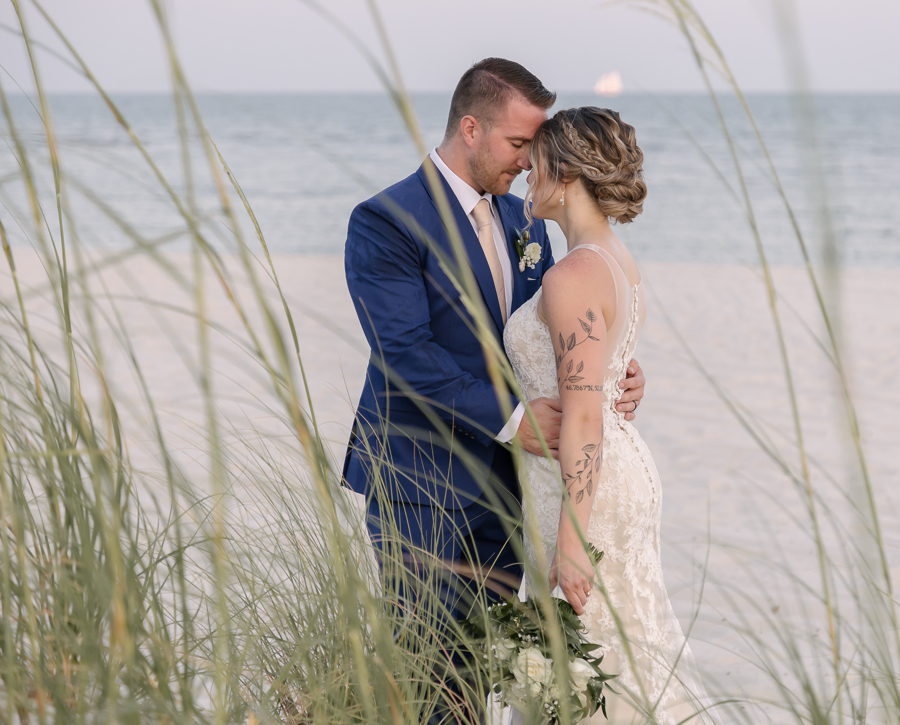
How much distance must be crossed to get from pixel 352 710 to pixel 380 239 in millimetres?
1780

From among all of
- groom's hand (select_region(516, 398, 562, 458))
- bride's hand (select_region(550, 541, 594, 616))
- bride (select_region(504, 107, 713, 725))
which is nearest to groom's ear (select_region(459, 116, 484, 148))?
bride (select_region(504, 107, 713, 725))

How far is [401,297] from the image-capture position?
9.02ft

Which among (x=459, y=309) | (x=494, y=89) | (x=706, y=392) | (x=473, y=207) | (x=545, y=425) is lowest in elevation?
→ (x=706, y=392)

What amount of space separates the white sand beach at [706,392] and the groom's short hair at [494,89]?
1036mm

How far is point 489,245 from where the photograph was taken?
120 inches

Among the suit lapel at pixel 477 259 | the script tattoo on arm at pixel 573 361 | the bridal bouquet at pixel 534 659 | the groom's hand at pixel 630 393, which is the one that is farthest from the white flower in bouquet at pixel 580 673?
the suit lapel at pixel 477 259

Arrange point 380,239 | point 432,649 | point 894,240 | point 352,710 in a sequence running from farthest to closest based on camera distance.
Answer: point 894,240 < point 380,239 < point 432,649 < point 352,710

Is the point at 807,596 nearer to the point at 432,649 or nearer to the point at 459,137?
the point at 459,137

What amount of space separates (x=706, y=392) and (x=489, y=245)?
16.5 feet

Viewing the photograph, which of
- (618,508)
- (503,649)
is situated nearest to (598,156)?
(618,508)

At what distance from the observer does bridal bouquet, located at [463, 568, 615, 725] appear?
1830 millimetres

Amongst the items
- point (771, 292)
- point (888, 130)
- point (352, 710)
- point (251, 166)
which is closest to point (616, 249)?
point (771, 292)

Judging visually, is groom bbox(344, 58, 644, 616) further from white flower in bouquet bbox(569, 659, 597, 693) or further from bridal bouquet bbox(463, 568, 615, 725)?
white flower in bouquet bbox(569, 659, 597, 693)

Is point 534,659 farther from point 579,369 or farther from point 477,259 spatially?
point 477,259
